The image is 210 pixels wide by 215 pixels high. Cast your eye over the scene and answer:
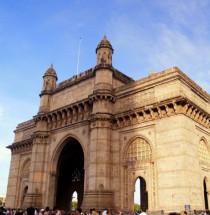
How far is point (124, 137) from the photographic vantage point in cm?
2522

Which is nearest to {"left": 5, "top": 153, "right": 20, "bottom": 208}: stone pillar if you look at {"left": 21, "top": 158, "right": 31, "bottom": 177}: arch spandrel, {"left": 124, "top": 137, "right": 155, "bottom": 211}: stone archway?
{"left": 21, "top": 158, "right": 31, "bottom": 177}: arch spandrel

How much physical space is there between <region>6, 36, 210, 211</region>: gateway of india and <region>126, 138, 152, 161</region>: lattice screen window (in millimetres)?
81

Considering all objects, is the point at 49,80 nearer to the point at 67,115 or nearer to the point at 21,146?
the point at 67,115

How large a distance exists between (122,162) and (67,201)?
17.7 metres

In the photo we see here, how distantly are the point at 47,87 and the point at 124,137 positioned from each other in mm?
13045

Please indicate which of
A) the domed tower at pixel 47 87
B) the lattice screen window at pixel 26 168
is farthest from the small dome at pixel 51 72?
the lattice screen window at pixel 26 168

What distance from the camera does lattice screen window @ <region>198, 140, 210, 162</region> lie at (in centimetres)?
2353

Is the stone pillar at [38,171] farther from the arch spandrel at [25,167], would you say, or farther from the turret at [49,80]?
the arch spandrel at [25,167]

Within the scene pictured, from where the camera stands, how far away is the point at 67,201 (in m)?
39.0

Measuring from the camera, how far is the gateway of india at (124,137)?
2116 cm

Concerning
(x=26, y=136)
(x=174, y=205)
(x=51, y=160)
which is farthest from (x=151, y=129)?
(x=26, y=136)

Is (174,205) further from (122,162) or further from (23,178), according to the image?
(23,178)

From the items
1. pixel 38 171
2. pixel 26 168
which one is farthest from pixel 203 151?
pixel 26 168

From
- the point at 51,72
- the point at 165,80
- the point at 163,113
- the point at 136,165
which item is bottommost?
the point at 136,165
